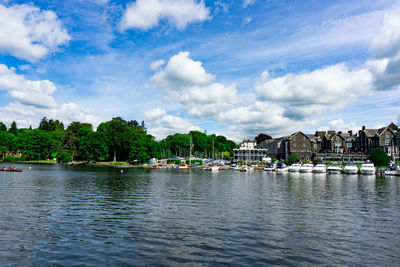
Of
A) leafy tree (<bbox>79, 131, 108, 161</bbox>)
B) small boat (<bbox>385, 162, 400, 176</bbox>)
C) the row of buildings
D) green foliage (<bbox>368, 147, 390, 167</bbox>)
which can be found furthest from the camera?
leafy tree (<bbox>79, 131, 108, 161</bbox>)

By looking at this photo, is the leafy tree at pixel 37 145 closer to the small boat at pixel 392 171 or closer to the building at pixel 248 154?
the building at pixel 248 154

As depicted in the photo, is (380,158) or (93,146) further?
(93,146)

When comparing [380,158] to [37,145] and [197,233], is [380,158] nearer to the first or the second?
[197,233]

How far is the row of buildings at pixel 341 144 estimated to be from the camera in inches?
4776

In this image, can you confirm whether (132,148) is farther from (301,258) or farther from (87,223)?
(301,258)

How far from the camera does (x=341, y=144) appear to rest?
14225 cm

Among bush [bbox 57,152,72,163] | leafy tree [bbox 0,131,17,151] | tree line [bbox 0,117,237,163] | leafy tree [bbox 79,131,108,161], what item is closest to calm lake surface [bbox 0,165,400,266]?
tree line [bbox 0,117,237,163]

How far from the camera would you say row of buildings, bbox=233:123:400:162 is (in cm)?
12131

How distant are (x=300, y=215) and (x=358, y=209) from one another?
25.5ft

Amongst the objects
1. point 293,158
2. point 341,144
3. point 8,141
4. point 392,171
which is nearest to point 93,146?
point 8,141

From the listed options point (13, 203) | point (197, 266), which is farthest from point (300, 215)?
point (13, 203)

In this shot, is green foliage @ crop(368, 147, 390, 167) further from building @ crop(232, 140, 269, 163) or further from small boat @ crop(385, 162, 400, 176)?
building @ crop(232, 140, 269, 163)

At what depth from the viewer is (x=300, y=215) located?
26000 mm

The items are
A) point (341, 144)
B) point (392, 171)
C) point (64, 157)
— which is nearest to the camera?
point (392, 171)
